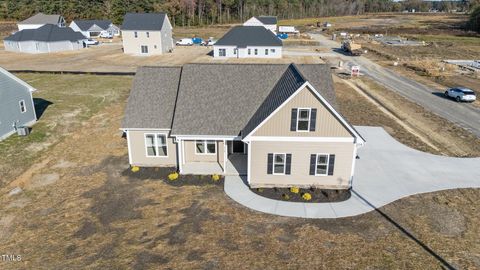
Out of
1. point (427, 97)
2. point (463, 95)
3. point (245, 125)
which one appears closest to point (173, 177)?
point (245, 125)

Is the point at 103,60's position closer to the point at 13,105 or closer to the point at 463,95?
the point at 13,105

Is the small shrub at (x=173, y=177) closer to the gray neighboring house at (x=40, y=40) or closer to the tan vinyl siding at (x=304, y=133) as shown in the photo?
the tan vinyl siding at (x=304, y=133)

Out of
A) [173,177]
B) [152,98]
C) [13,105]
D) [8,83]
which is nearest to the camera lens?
[173,177]

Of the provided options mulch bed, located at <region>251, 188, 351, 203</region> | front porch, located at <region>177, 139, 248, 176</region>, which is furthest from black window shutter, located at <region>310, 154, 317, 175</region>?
front porch, located at <region>177, 139, 248, 176</region>

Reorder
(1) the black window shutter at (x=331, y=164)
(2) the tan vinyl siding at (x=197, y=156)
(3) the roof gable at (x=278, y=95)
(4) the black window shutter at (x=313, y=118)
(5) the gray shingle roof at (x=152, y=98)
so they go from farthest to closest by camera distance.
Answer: (2) the tan vinyl siding at (x=197, y=156) < (5) the gray shingle roof at (x=152, y=98) < (1) the black window shutter at (x=331, y=164) < (3) the roof gable at (x=278, y=95) < (4) the black window shutter at (x=313, y=118)

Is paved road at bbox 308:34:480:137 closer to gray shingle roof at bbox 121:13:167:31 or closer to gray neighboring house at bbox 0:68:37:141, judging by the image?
gray shingle roof at bbox 121:13:167:31

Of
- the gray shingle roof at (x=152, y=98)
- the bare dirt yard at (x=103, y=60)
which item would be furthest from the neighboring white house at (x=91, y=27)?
the gray shingle roof at (x=152, y=98)

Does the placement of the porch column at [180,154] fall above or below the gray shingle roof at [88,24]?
below
